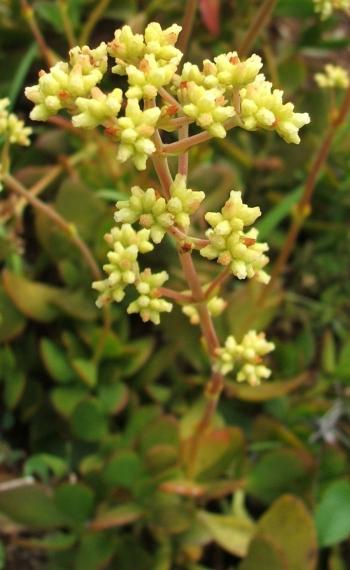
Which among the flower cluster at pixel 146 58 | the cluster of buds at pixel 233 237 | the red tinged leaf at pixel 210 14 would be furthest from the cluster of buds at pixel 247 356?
the red tinged leaf at pixel 210 14

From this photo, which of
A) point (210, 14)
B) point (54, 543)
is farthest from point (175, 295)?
point (210, 14)

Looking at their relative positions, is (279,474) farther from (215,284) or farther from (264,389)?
(215,284)

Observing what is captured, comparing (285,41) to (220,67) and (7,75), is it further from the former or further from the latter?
(220,67)

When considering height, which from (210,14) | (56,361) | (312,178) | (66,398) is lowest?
→ (66,398)

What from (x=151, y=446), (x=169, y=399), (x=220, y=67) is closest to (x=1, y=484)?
(x=151, y=446)

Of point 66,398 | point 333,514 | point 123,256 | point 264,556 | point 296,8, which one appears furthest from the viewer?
point 296,8

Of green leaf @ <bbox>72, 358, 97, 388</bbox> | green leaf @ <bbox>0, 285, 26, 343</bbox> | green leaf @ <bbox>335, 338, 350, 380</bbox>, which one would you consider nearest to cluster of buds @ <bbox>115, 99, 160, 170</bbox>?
green leaf @ <bbox>72, 358, 97, 388</bbox>
